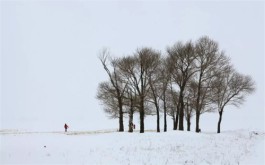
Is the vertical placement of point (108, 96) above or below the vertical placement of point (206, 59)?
below

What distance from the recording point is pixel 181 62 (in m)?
40.3

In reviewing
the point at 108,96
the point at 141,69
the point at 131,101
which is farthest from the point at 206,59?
the point at 108,96

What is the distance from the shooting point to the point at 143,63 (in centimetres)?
3884

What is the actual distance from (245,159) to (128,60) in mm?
24266

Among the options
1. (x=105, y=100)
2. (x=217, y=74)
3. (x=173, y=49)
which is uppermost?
(x=173, y=49)

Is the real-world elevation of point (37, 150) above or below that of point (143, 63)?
below

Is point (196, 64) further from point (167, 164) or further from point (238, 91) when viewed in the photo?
point (167, 164)

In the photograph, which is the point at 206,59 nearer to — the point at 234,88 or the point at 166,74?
the point at 166,74

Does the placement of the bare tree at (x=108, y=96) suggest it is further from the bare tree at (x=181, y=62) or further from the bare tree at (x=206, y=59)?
the bare tree at (x=206, y=59)

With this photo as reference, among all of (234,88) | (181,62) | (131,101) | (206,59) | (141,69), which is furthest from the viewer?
(234,88)

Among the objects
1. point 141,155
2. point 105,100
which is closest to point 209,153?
point 141,155

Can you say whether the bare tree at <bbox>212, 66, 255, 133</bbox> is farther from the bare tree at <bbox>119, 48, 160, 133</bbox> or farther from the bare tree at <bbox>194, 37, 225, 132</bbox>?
the bare tree at <bbox>119, 48, 160, 133</bbox>

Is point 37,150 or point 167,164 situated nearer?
point 167,164

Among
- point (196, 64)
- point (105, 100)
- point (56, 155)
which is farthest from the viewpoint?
point (105, 100)
